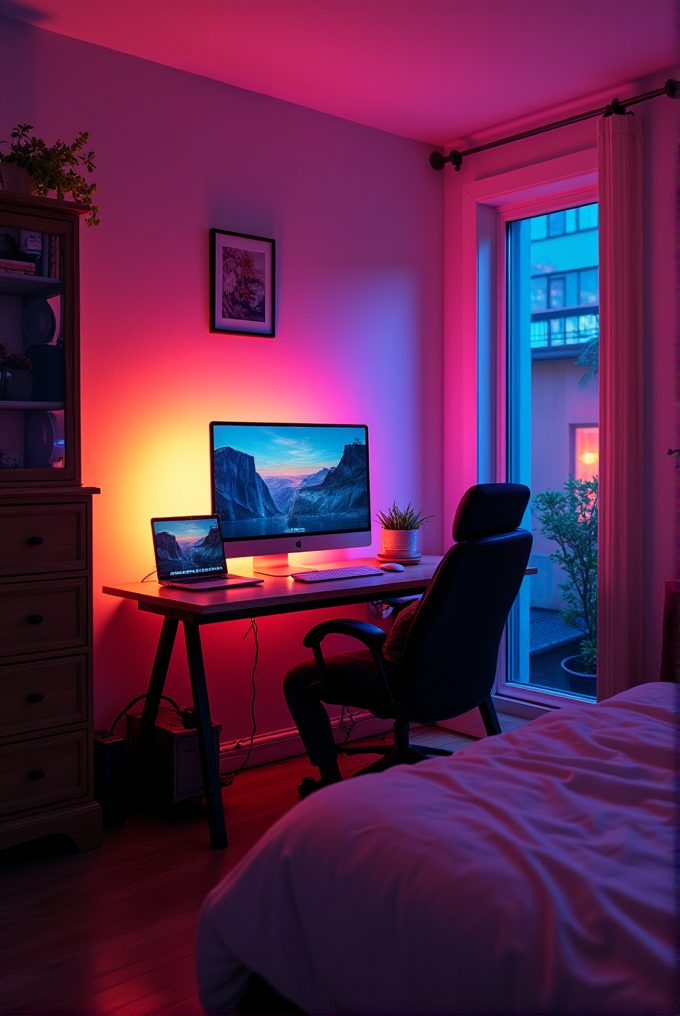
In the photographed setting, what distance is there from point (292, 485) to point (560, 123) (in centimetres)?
192

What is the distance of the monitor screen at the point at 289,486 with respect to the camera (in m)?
3.14

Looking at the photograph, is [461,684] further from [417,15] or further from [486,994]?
[417,15]

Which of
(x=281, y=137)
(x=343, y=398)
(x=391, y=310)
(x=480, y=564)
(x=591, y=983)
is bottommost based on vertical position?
(x=591, y=983)

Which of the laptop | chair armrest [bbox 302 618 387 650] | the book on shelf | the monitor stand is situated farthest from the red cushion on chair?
the book on shelf

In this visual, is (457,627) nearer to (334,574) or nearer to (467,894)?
(334,574)

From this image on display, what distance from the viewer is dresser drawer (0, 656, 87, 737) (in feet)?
8.20

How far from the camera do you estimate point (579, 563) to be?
3.88m

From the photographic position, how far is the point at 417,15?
285 cm

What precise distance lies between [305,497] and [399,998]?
2396mm

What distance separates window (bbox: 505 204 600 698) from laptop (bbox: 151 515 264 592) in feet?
5.29

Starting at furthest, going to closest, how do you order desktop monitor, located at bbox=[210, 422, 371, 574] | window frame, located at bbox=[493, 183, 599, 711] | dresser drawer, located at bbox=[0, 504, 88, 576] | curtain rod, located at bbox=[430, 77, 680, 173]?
window frame, located at bbox=[493, 183, 599, 711] → curtain rod, located at bbox=[430, 77, 680, 173] → desktop monitor, located at bbox=[210, 422, 371, 574] → dresser drawer, located at bbox=[0, 504, 88, 576]

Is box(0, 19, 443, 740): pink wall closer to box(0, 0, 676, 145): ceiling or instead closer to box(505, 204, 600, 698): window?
box(0, 0, 676, 145): ceiling

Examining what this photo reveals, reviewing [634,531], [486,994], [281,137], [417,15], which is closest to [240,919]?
[486,994]

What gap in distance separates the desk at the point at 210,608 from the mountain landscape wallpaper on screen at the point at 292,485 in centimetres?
26
